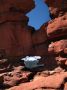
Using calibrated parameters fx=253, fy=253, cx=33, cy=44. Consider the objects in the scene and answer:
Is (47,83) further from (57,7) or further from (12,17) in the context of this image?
(12,17)

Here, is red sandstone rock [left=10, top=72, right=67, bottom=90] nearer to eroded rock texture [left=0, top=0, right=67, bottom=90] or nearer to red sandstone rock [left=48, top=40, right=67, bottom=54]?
eroded rock texture [left=0, top=0, right=67, bottom=90]

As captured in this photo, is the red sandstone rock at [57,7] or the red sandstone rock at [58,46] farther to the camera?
the red sandstone rock at [57,7]

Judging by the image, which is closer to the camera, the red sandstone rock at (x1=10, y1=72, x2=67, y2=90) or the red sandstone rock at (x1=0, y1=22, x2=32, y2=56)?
the red sandstone rock at (x1=10, y1=72, x2=67, y2=90)

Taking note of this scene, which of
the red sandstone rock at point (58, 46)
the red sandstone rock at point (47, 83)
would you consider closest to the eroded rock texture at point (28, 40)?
the red sandstone rock at point (58, 46)

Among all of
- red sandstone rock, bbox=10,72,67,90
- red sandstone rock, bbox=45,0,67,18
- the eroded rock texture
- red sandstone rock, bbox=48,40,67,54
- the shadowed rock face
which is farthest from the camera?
the shadowed rock face

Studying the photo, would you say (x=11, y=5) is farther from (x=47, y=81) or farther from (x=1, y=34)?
(x=47, y=81)

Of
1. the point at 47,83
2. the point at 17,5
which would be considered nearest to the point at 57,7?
the point at 17,5

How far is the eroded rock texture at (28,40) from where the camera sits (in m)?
24.5

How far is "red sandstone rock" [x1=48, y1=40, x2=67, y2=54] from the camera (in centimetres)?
2527

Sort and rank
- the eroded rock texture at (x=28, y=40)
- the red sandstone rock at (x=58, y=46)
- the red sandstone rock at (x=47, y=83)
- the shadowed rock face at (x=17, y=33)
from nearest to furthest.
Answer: the red sandstone rock at (x=47, y=83)
the eroded rock texture at (x=28, y=40)
the red sandstone rock at (x=58, y=46)
the shadowed rock face at (x=17, y=33)

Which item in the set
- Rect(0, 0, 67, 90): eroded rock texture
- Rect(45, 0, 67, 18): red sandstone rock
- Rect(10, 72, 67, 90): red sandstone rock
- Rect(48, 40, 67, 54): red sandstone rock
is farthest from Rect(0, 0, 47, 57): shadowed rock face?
Rect(10, 72, 67, 90): red sandstone rock

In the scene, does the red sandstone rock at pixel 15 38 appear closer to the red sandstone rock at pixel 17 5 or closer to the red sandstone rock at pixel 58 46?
the red sandstone rock at pixel 17 5

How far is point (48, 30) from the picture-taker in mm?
26984

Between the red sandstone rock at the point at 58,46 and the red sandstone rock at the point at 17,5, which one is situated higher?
the red sandstone rock at the point at 17,5
